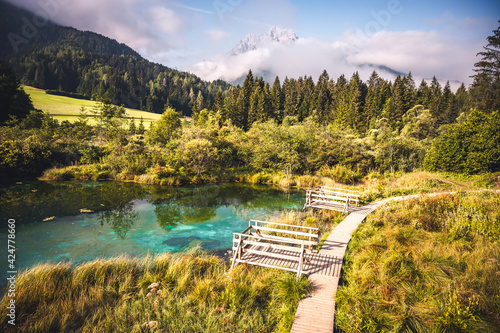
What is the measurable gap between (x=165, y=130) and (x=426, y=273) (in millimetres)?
32946

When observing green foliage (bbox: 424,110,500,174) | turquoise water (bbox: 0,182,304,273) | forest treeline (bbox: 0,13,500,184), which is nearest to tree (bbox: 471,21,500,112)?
forest treeline (bbox: 0,13,500,184)

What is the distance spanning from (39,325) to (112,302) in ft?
4.13

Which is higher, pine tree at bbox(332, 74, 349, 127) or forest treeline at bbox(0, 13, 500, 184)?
pine tree at bbox(332, 74, 349, 127)

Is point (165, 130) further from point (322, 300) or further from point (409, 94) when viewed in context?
point (409, 94)

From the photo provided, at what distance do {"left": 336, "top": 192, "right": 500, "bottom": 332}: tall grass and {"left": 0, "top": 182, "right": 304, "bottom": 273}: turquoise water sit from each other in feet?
17.7

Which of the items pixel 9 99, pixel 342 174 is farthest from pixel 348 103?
pixel 9 99

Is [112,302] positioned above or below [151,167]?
below

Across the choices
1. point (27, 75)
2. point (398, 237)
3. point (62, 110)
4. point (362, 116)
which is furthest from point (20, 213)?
point (27, 75)

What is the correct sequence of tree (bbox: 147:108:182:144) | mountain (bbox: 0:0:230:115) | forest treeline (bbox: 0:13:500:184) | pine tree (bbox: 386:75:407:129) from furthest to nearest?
mountain (bbox: 0:0:230:115), pine tree (bbox: 386:75:407:129), tree (bbox: 147:108:182:144), forest treeline (bbox: 0:13:500:184)

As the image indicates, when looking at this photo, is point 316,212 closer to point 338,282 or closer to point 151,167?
point 338,282

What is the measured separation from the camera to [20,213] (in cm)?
1137

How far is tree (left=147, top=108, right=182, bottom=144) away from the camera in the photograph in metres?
28.3

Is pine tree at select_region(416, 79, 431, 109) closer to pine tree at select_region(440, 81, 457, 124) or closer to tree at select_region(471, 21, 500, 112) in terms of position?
pine tree at select_region(440, 81, 457, 124)

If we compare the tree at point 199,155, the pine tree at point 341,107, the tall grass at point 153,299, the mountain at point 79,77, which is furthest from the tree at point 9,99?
the pine tree at point 341,107
